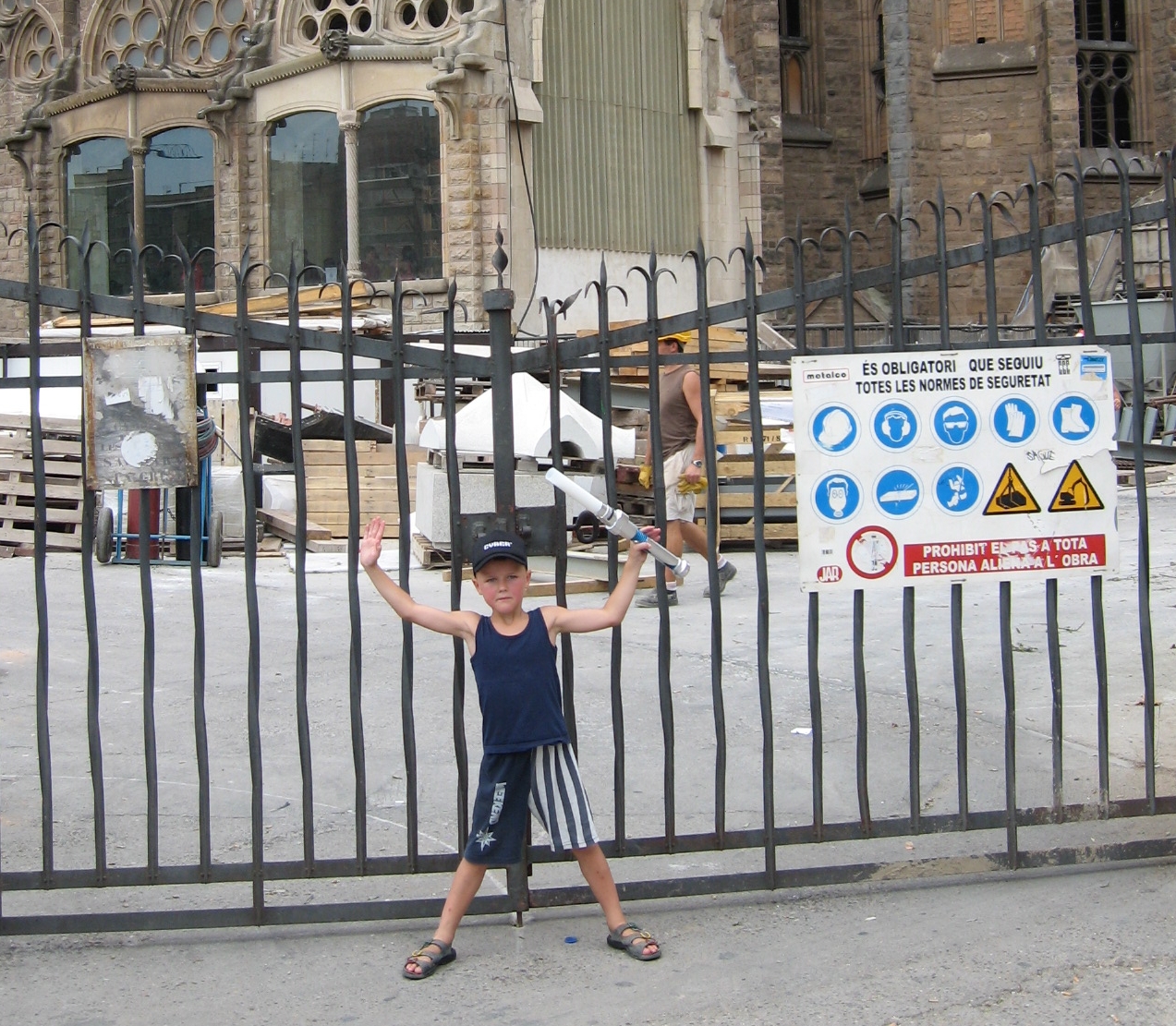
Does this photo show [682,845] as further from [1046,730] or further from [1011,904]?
[1046,730]

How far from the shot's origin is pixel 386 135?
19359 mm

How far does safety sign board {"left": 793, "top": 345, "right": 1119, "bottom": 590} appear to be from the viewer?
4.91m

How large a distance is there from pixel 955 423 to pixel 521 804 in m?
1.90

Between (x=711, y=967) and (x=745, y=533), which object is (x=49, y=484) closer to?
(x=745, y=533)

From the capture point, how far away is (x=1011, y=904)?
189 inches

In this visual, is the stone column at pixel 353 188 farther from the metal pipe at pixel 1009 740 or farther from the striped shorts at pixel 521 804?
the striped shorts at pixel 521 804

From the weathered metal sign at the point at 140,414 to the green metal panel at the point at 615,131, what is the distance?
15104 mm

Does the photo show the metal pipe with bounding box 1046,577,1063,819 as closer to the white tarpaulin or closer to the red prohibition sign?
the red prohibition sign

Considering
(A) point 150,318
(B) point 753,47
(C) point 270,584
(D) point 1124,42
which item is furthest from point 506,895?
(D) point 1124,42

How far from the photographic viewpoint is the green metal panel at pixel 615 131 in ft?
64.2

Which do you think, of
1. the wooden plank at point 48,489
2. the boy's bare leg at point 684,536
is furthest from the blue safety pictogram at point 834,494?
the wooden plank at point 48,489

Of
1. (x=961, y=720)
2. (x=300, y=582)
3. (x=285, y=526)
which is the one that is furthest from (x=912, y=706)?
(x=285, y=526)

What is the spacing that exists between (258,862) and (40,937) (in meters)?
0.78

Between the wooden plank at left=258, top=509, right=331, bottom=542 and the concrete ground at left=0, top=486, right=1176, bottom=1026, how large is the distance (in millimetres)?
3785
